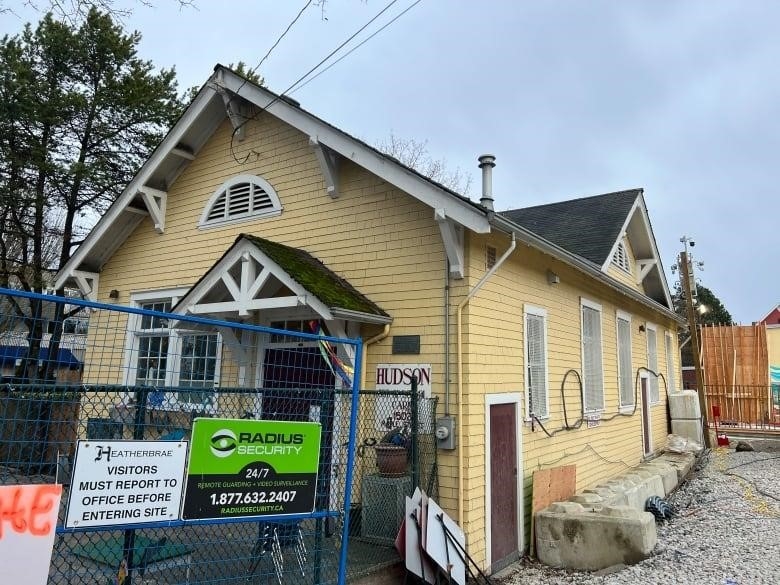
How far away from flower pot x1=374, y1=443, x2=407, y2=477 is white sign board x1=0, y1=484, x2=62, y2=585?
335 cm

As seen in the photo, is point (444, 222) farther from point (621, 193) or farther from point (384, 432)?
point (621, 193)

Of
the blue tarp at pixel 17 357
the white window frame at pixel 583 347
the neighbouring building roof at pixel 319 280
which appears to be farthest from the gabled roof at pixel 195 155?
the white window frame at pixel 583 347

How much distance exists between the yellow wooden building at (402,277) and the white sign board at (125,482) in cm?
278

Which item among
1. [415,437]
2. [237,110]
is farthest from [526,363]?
[237,110]

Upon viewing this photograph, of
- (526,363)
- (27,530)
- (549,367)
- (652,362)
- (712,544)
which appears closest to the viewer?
(27,530)

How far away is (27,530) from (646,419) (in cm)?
1284

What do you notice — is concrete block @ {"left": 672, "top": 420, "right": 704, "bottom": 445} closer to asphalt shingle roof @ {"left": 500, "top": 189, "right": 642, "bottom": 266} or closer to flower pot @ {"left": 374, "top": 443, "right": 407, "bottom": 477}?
asphalt shingle roof @ {"left": 500, "top": 189, "right": 642, "bottom": 266}

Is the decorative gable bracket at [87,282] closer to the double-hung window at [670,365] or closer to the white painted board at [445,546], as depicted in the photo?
the white painted board at [445,546]

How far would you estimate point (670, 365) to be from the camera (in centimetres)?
1605

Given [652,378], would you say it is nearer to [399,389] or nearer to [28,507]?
[399,389]

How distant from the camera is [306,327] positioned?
7312 mm

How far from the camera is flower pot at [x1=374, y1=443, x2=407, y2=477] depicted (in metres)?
5.65

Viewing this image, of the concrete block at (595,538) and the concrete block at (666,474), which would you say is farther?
the concrete block at (666,474)

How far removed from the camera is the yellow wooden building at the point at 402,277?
19.9ft
